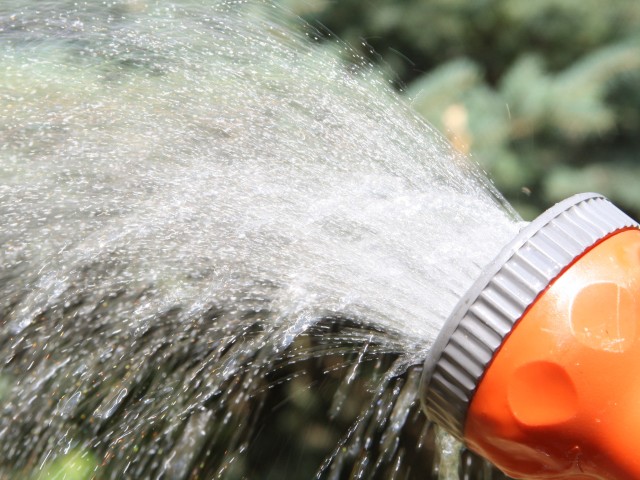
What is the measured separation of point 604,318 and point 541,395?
0.09m

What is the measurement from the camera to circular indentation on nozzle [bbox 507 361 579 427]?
2.47 ft

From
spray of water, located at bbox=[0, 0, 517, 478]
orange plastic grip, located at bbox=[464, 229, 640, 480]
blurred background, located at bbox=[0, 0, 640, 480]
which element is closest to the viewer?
orange plastic grip, located at bbox=[464, 229, 640, 480]

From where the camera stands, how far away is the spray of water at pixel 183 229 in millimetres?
1254

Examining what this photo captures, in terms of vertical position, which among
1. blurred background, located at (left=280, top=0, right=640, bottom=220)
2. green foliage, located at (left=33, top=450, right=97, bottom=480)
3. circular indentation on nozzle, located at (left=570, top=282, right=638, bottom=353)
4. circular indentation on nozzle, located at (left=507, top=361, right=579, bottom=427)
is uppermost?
circular indentation on nozzle, located at (left=570, top=282, right=638, bottom=353)

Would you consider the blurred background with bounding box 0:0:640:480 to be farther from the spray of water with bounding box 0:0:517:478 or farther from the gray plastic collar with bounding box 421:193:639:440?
the gray plastic collar with bounding box 421:193:639:440

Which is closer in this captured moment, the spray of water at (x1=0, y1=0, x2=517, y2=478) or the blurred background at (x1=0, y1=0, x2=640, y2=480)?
the spray of water at (x1=0, y1=0, x2=517, y2=478)

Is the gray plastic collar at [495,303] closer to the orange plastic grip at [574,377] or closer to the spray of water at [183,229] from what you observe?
the orange plastic grip at [574,377]

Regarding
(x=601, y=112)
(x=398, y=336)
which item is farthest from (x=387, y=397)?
(x=601, y=112)

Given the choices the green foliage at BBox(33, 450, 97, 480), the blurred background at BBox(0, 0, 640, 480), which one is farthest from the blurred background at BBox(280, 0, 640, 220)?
the green foliage at BBox(33, 450, 97, 480)

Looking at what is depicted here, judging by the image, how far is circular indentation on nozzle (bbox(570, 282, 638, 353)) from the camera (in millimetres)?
756

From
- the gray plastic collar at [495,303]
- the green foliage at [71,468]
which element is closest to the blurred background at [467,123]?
the green foliage at [71,468]

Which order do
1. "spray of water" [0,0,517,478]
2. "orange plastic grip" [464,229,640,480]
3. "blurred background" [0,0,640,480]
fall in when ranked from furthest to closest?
"blurred background" [0,0,640,480]
"spray of water" [0,0,517,478]
"orange plastic grip" [464,229,640,480]

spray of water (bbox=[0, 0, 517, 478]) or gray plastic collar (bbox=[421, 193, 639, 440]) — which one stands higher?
gray plastic collar (bbox=[421, 193, 639, 440])

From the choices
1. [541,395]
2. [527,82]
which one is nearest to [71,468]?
[541,395]
